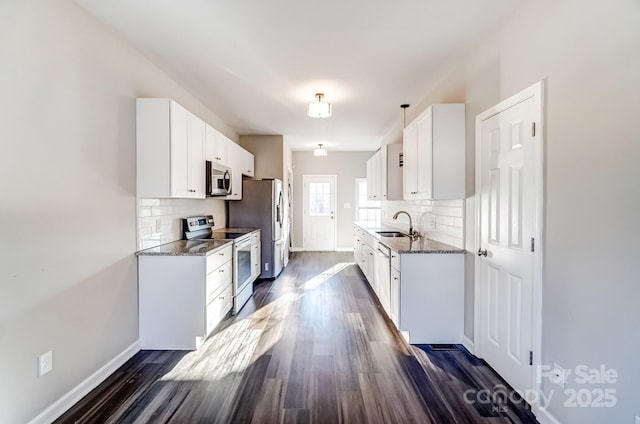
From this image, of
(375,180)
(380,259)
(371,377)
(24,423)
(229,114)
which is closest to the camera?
(24,423)

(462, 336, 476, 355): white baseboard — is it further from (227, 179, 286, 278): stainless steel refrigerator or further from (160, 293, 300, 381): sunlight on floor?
(227, 179, 286, 278): stainless steel refrigerator

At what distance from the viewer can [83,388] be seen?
203 centimetres

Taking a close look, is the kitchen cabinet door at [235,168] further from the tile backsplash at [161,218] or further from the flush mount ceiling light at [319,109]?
the flush mount ceiling light at [319,109]

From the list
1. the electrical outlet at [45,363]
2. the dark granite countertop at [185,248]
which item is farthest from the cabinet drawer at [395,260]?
the electrical outlet at [45,363]

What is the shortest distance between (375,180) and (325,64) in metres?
2.86

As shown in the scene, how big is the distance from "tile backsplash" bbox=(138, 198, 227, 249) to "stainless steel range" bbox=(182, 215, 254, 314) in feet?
0.35

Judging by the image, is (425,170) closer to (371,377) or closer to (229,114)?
(371,377)

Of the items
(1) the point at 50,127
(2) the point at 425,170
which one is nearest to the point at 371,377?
(2) the point at 425,170

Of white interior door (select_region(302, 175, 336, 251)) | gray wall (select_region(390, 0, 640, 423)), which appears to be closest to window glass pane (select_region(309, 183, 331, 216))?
white interior door (select_region(302, 175, 336, 251))

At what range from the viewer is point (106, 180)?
2.26 meters

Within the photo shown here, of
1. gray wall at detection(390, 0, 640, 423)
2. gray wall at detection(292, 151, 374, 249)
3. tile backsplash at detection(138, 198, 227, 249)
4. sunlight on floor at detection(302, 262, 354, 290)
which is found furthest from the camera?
gray wall at detection(292, 151, 374, 249)

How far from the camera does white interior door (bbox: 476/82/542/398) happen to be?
1893 mm

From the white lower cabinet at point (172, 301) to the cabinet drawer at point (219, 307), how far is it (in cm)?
10

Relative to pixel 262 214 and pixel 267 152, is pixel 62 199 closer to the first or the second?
pixel 262 214
